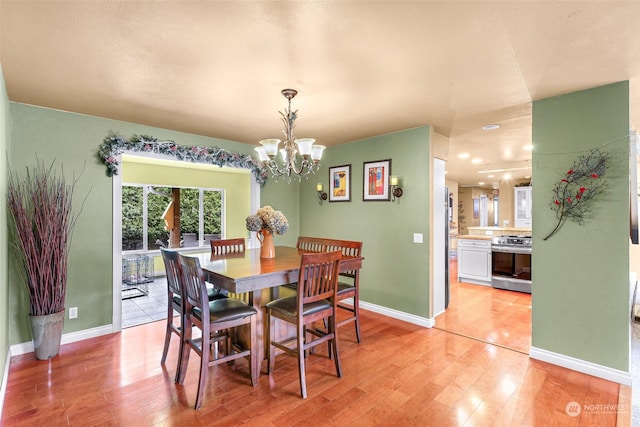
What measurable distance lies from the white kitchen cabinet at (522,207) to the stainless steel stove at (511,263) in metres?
4.13

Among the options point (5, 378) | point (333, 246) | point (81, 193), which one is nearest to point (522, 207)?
point (333, 246)

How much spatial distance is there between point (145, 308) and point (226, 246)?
1.97m

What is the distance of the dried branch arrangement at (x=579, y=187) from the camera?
2.65 m

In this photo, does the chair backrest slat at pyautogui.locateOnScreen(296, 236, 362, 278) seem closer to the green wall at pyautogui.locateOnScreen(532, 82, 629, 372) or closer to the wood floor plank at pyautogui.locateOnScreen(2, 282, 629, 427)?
the wood floor plank at pyautogui.locateOnScreen(2, 282, 629, 427)

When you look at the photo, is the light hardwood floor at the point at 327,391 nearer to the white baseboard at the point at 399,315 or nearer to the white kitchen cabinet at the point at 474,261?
the white baseboard at the point at 399,315

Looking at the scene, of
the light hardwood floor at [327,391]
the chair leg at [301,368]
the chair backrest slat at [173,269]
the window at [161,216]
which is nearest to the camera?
the light hardwood floor at [327,391]

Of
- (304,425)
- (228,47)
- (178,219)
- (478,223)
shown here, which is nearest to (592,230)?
(304,425)

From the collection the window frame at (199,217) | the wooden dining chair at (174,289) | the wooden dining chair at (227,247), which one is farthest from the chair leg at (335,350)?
the window frame at (199,217)

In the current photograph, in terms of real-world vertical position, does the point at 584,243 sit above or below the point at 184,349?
above

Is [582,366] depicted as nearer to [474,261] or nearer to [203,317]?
[203,317]

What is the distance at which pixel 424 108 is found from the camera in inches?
125

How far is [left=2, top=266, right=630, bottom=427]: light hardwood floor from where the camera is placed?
6.97 ft

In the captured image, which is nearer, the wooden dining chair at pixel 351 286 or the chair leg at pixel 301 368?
the chair leg at pixel 301 368

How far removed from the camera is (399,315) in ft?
13.5
